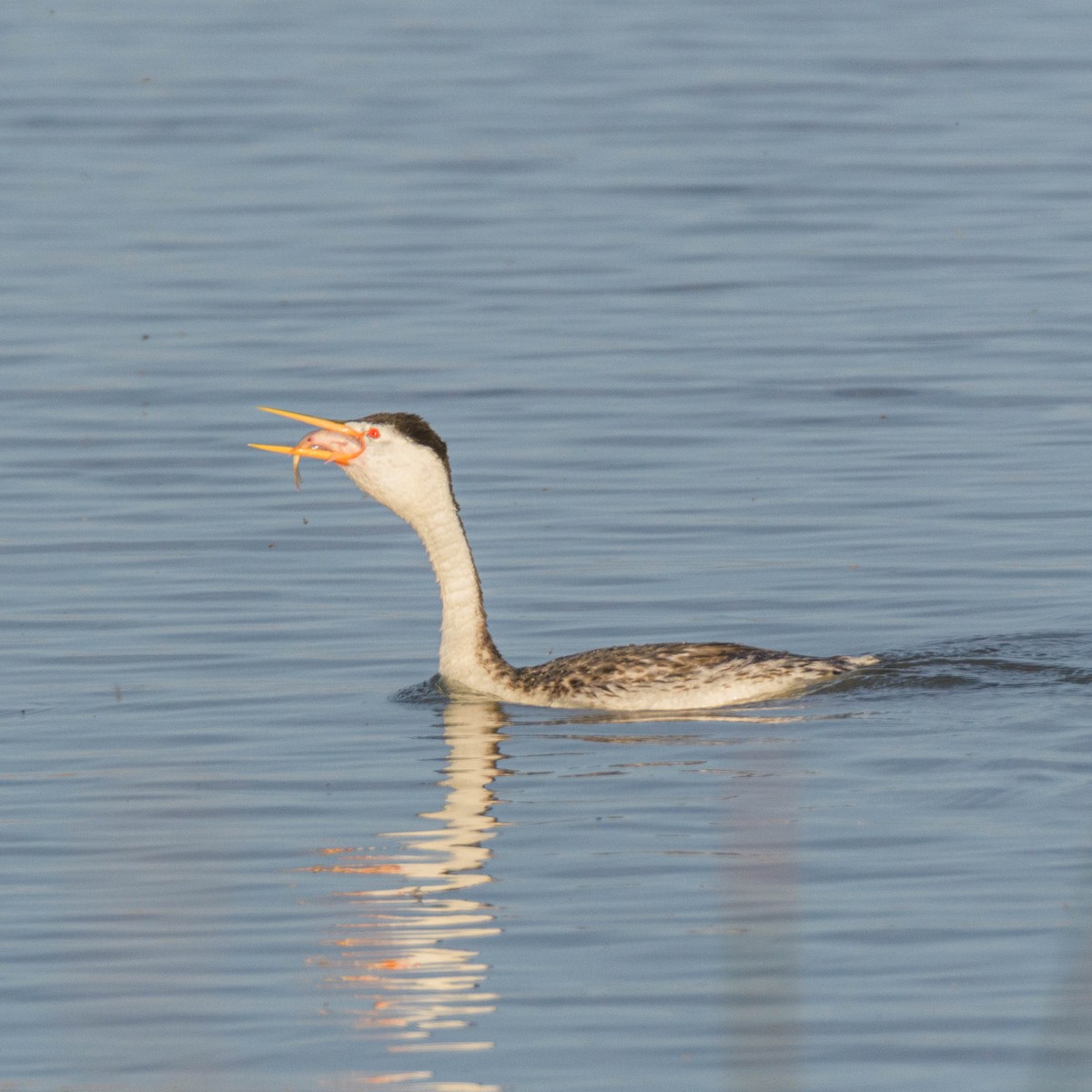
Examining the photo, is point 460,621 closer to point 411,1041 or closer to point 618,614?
point 618,614

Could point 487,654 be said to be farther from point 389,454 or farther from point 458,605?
point 389,454

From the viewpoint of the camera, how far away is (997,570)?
16047mm

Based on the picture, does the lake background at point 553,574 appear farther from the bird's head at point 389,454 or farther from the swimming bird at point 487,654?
the bird's head at point 389,454

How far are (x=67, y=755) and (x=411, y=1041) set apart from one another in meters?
4.71

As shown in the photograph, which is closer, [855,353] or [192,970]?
[192,970]

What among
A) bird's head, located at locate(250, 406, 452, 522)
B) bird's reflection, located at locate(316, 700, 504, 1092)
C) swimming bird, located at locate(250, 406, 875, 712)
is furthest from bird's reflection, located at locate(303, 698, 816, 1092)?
bird's head, located at locate(250, 406, 452, 522)

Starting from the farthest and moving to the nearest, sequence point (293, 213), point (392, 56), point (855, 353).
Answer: point (392, 56), point (293, 213), point (855, 353)

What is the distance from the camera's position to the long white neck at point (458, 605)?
1377 cm

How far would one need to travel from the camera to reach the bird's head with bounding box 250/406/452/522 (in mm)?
13438

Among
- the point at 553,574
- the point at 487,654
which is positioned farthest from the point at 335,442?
the point at 553,574

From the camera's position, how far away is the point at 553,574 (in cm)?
1645

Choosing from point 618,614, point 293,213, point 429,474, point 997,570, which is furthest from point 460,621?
point 293,213

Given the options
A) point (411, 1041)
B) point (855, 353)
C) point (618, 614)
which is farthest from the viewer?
point (855, 353)

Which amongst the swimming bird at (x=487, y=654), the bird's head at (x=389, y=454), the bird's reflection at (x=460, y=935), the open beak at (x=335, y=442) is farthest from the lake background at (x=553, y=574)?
the open beak at (x=335, y=442)
